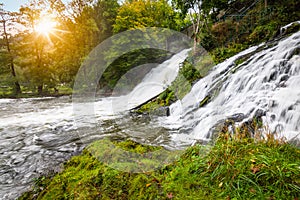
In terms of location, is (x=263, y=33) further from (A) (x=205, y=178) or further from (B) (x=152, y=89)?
(A) (x=205, y=178)

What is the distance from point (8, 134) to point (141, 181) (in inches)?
254

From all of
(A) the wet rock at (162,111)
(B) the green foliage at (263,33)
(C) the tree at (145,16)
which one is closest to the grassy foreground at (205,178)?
(A) the wet rock at (162,111)

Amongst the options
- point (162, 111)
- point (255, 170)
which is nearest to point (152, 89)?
point (162, 111)

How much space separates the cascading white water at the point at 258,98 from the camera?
3.51m

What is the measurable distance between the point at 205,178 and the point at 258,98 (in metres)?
3.22

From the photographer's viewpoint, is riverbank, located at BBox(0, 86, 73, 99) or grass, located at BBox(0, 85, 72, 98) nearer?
riverbank, located at BBox(0, 86, 73, 99)

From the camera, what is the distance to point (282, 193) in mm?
1698

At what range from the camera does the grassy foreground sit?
71.6 inches

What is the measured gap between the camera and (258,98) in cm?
437

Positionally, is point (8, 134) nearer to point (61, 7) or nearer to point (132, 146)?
point (132, 146)

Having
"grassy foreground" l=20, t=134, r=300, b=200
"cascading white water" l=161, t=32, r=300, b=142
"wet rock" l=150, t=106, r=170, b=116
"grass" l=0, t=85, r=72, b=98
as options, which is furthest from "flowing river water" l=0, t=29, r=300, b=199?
"grass" l=0, t=85, r=72, b=98

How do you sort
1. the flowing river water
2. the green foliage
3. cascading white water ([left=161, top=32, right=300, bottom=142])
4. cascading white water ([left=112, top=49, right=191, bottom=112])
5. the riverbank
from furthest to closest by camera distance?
the riverbank
cascading white water ([left=112, top=49, right=191, bottom=112])
the green foliage
cascading white water ([left=161, top=32, right=300, bottom=142])
the flowing river water

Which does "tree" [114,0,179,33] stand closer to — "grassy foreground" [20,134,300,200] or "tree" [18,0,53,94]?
"tree" [18,0,53,94]

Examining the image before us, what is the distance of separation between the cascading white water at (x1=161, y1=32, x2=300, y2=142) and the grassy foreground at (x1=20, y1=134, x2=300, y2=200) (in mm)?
1138
